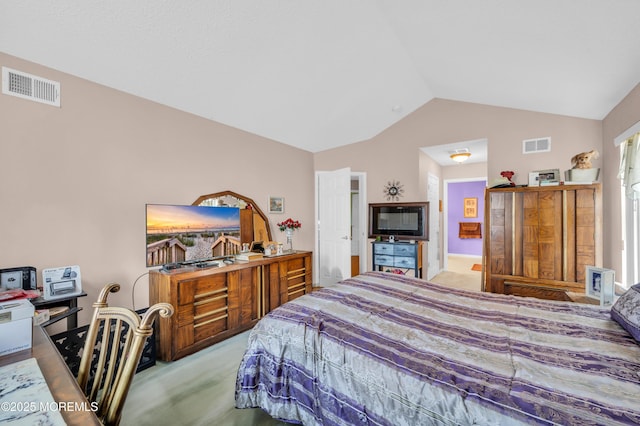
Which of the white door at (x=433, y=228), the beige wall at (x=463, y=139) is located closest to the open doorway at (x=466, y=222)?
the white door at (x=433, y=228)

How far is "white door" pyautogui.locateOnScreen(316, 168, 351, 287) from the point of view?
4.45 metres

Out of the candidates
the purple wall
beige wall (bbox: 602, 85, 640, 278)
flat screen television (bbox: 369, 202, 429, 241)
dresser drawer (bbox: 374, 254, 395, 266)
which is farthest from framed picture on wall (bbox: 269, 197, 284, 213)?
the purple wall

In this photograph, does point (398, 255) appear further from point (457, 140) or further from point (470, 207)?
point (470, 207)

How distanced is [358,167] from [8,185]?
4228 millimetres

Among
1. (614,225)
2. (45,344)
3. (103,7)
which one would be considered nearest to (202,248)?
(45,344)

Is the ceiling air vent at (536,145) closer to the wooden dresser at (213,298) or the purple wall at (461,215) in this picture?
A: the wooden dresser at (213,298)

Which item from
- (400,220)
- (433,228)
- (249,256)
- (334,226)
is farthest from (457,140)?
(249,256)

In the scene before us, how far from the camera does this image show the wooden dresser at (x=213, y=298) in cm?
243

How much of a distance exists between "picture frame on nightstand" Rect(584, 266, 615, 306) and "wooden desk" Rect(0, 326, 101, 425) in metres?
3.07

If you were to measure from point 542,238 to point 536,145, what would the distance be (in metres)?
1.38

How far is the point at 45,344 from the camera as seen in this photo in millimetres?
1175

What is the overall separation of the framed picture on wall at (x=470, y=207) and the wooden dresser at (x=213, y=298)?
5885 millimetres

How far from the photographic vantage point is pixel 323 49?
9.06 feet

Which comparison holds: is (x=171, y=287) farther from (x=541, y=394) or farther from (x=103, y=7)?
(x=541, y=394)
